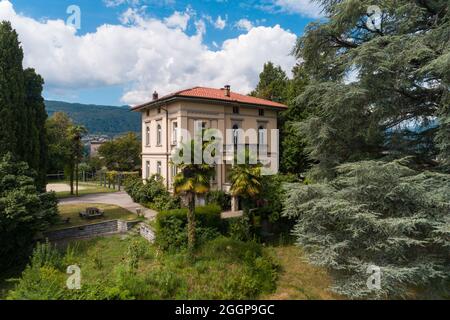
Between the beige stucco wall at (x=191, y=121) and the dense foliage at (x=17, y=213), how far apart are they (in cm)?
925

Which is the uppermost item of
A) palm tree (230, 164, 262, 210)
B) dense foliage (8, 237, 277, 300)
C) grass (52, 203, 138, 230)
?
palm tree (230, 164, 262, 210)

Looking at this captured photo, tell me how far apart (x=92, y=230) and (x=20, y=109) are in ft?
26.4

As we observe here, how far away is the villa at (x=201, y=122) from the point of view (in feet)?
64.3

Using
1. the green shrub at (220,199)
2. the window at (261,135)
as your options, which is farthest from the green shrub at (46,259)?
the window at (261,135)

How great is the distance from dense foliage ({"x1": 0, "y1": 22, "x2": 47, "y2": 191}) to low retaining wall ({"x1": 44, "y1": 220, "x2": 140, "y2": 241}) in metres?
3.08

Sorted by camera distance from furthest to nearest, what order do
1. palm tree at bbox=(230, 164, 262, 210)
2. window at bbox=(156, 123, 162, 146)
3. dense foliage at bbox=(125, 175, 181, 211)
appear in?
1. window at bbox=(156, 123, 162, 146)
2. dense foliage at bbox=(125, 175, 181, 211)
3. palm tree at bbox=(230, 164, 262, 210)

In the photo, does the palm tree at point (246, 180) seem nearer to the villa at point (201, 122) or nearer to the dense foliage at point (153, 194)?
the dense foliage at point (153, 194)

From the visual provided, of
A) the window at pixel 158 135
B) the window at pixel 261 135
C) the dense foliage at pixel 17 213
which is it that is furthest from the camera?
the window at pixel 261 135

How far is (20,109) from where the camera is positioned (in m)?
15.6

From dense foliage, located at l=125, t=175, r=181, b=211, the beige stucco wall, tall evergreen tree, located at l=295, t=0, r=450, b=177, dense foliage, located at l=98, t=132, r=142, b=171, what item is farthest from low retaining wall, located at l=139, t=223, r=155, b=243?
dense foliage, located at l=98, t=132, r=142, b=171

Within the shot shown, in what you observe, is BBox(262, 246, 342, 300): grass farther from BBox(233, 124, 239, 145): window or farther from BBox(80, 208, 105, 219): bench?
BBox(80, 208, 105, 219): bench

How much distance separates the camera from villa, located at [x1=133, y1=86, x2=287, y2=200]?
19.6m

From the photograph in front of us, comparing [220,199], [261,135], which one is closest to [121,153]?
[261,135]

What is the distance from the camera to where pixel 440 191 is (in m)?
8.99
